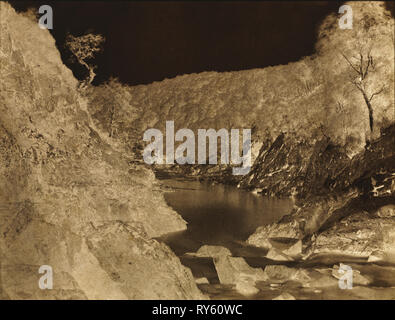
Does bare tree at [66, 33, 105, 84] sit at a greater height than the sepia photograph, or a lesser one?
greater

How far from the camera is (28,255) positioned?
14.8 ft

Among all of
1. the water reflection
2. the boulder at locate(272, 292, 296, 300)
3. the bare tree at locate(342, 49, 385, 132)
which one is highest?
the bare tree at locate(342, 49, 385, 132)

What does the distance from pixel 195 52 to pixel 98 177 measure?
305 inches

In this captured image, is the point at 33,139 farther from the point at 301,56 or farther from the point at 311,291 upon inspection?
the point at 301,56

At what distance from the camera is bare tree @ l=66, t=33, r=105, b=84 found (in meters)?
12.6

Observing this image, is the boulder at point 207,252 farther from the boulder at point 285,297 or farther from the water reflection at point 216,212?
the boulder at point 285,297

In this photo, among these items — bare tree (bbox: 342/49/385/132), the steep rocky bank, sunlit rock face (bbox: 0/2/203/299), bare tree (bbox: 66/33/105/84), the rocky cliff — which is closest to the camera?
sunlit rock face (bbox: 0/2/203/299)

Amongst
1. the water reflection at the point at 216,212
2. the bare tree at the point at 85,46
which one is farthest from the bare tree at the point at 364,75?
the bare tree at the point at 85,46

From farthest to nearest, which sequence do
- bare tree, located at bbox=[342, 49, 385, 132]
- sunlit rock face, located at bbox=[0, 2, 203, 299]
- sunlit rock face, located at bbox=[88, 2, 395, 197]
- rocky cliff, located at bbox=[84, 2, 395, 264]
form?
1. sunlit rock face, located at bbox=[88, 2, 395, 197]
2. bare tree, located at bbox=[342, 49, 385, 132]
3. rocky cliff, located at bbox=[84, 2, 395, 264]
4. sunlit rock face, located at bbox=[0, 2, 203, 299]

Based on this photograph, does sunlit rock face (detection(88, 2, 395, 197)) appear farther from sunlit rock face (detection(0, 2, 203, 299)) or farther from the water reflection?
sunlit rock face (detection(0, 2, 203, 299))

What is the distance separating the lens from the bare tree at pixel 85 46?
12562 mm

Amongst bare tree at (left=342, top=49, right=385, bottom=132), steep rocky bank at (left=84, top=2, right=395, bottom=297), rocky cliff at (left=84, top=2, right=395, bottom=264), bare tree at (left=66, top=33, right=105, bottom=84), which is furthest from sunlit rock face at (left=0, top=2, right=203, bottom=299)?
bare tree at (left=342, top=49, right=385, bottom=132)

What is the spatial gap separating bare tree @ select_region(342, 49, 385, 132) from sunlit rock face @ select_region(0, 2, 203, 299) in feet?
21.9

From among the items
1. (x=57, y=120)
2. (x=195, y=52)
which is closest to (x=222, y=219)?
(x=57, y=120)
